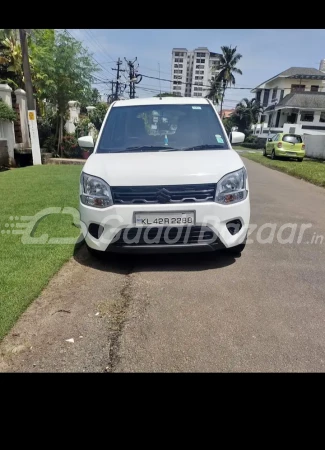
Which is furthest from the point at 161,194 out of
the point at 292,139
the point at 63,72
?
the point at 292,139

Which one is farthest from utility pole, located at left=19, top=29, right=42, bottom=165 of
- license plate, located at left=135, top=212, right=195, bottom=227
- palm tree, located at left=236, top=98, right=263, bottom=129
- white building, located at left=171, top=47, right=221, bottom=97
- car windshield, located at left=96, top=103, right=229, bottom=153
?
white building, located at left=171, top=47, right=221, bottom=97

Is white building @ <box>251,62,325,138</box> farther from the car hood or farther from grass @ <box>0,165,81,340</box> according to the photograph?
the car hood

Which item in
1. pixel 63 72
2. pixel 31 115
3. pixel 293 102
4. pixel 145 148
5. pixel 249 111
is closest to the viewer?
pixel 145 148

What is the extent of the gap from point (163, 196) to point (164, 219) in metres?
0.23

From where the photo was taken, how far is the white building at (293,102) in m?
38.4

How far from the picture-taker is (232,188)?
3.43 m

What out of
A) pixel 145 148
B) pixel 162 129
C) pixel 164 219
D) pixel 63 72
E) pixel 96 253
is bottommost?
pixel 96 253

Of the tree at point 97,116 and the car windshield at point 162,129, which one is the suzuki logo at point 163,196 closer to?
the car windshield at point 162,129

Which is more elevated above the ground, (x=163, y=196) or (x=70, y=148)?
(x=163, y=196)

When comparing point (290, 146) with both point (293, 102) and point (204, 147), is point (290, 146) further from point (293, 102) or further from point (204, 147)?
point (293, 102)
